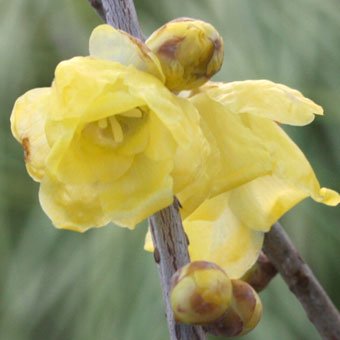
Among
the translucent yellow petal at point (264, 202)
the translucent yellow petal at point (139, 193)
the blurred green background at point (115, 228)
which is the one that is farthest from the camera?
the blurred green background at point (115, 228)

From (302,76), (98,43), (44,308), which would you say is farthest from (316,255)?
(98,43)

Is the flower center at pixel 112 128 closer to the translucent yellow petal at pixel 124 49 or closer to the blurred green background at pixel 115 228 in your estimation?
the translucent yellow petal at pixel 124 49

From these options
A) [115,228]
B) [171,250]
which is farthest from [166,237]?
[115,228]

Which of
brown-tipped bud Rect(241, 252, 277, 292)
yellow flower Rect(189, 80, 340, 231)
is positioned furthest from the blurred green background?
yellow flower Rect(189, 80, 340, 231)

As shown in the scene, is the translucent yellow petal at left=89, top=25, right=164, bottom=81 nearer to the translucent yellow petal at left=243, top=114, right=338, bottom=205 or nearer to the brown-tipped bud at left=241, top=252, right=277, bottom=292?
the translucent yellow petal at left=243, top=114, right=338, bottom=205

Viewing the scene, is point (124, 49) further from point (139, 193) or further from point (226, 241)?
point (226, 241)

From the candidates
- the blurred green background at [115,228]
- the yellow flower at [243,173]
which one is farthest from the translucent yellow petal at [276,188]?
the blurred green background at [115,228]

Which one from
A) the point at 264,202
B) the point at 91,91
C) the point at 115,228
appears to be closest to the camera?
the point at 91,91
